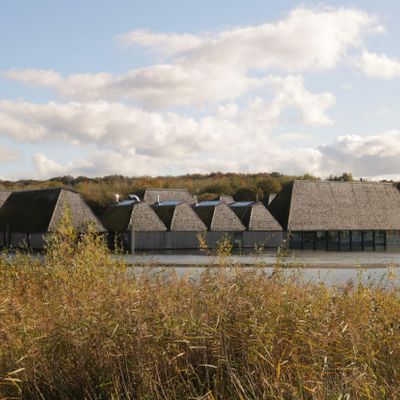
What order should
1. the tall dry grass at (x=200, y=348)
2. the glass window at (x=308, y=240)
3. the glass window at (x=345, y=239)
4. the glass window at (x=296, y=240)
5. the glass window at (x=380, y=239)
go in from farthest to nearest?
the glass window at (x=380, y=239) → the glass window at (x=345, y=239) → the glass window at (x=308, y=240) → the glass window at (x=296, y=240) → the tall dry grass at (x=200, y=348)

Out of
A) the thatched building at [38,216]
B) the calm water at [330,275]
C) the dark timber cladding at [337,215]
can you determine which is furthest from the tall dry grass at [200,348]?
the dark timber cladding at [337,215]

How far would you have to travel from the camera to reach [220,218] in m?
47.8

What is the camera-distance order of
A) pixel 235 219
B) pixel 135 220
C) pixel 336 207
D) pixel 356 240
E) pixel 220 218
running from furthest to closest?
1. pixel 336 207
2. pixel 356 240
3. pixel 235 219
4. pixel 220 218
5. pixel 135 220

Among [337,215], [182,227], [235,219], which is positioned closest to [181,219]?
Result: [182,227]

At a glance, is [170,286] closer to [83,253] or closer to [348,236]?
[83,253]

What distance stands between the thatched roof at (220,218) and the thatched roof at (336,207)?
13.1 ft

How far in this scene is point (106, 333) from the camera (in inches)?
276

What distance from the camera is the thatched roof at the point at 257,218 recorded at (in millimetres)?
48188

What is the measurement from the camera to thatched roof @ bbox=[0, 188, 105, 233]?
4309cm

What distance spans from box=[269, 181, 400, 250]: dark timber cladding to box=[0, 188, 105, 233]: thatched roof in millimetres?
15127

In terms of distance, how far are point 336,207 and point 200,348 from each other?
4561 cm

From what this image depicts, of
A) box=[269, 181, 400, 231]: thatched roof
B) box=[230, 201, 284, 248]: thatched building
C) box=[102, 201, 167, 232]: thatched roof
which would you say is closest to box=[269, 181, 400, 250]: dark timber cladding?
box=[269, 181, 400, 231]: thatched roof

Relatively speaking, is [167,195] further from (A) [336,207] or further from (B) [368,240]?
(B) [368,240]

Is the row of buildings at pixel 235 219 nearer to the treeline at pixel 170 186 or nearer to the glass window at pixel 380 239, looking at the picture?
the glass window at pixel 380 239
